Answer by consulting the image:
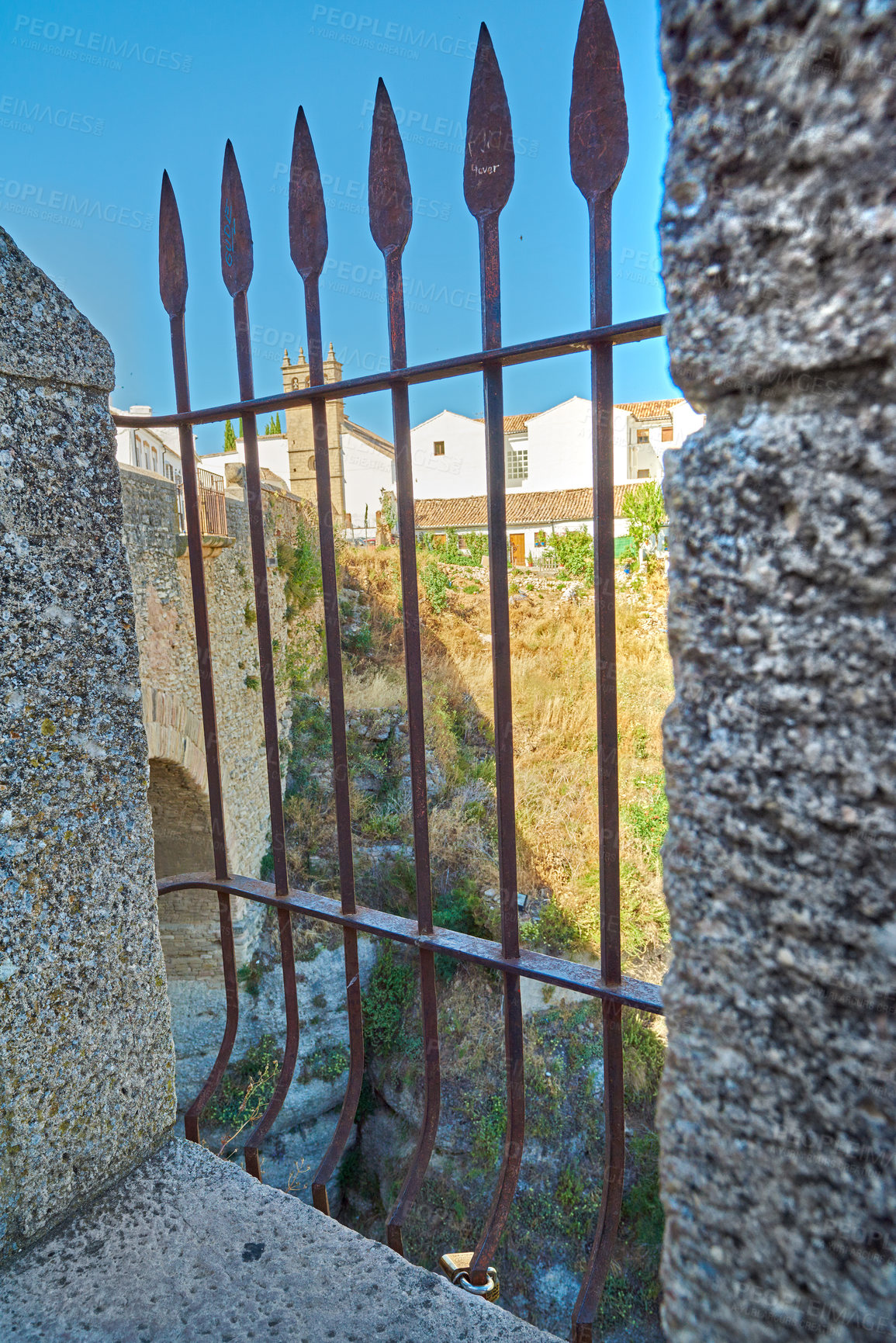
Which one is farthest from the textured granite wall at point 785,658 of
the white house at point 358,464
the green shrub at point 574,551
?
the white house at point 358,464

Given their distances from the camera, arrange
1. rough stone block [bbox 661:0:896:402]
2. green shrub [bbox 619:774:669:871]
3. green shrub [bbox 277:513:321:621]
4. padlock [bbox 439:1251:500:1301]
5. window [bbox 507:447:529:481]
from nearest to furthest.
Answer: rough stone block [bbox 661:0:896:402]
padlock [bbox 439:1251:500:1301]
green shrub [bbox 619:774:669:871]
green shrub [bbox 277:513:321:621]
window [bbox 507:447:529:481]

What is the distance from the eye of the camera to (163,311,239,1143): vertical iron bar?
1716 mm

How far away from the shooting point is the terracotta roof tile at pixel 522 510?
67.8 feet

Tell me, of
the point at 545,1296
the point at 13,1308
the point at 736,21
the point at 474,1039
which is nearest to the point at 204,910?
the point at 474,1039

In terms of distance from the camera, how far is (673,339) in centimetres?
75

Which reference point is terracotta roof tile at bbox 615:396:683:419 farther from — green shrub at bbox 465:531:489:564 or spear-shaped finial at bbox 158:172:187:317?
spear-shaped finial at bbox 158:172:187:317

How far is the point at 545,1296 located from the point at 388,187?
854 centimetres

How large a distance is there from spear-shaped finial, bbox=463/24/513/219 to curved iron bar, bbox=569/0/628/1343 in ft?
0.42

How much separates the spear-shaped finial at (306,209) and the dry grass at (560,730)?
6.90 m

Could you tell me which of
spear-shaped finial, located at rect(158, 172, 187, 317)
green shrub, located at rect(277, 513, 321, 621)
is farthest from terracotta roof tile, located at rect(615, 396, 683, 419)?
spear-shaped finial, located at rect(158, 172, 187, 317)

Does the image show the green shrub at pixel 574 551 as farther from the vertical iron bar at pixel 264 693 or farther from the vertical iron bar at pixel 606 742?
the vertical iron bar at pixel 606 742

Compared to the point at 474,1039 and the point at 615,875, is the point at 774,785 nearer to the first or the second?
the point at 615,875

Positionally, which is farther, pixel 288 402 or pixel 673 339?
pixel 288 402

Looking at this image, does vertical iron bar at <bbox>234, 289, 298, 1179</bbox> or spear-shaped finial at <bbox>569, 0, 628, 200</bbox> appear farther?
vertical iron bar at <bbox>234, 289, 298, 1179</bbox>
